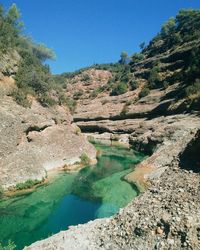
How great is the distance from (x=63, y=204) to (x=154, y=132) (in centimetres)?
3127

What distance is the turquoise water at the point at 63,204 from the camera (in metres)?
26.8

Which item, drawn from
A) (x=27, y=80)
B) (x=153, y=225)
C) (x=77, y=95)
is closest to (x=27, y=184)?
(x=153, y=225)

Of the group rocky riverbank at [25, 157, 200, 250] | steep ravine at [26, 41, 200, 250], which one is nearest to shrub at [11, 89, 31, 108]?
steep ravine at [26, 41, 200, 250]

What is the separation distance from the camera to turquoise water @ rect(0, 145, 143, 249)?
88.1ft

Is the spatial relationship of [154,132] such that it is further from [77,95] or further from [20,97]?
[77,95]

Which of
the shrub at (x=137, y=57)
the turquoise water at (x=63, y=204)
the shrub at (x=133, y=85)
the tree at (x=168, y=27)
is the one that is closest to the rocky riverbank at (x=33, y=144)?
the turquoise water at (x=63, y=204)

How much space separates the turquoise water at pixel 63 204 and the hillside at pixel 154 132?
11.3ft

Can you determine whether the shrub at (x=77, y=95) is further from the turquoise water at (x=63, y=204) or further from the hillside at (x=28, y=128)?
the turquoise water at (x=63, y=204)

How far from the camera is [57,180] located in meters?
41.7

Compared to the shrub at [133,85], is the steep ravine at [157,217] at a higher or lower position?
lower

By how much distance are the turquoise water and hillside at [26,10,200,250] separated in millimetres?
3441

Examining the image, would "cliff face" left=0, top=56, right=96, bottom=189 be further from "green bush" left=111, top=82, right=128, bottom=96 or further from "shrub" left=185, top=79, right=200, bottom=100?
"green bush" left=111, top=82, right=128, bottom=96

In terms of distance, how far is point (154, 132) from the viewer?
202ft

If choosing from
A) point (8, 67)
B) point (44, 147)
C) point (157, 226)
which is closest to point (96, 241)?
point (157, 226)
